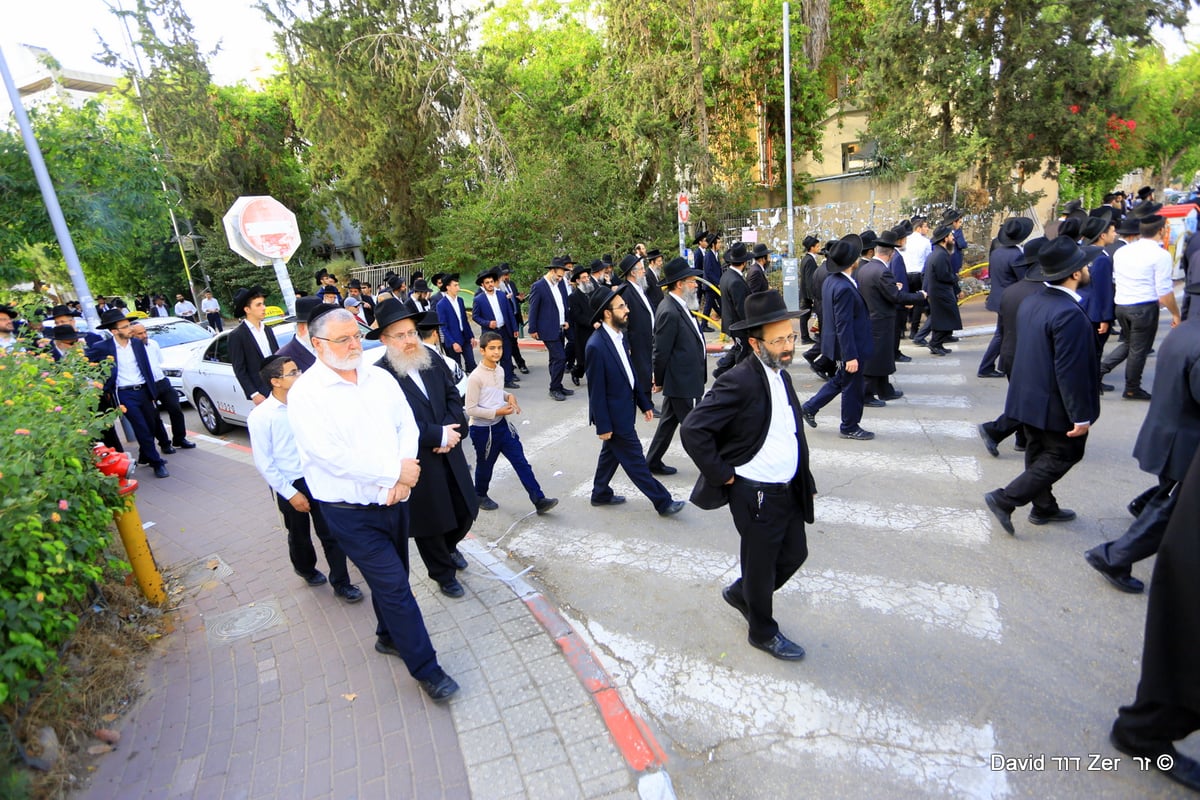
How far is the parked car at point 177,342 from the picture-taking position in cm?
1154

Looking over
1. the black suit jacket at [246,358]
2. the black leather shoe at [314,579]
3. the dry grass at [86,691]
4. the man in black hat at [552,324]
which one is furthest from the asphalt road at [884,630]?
the man in black hat at [552,324]

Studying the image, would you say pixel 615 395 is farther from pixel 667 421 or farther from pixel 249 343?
pixel 249 343

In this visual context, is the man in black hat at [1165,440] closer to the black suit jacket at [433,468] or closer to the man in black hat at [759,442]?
the man in black hat at [759,442]

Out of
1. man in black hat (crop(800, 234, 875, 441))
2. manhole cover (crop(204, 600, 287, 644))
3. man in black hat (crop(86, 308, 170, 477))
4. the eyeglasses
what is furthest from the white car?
the eyeglasses

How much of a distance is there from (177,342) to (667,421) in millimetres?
11111

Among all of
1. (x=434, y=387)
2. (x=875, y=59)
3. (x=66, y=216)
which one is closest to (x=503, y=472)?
(x=434, y=387)

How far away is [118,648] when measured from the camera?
13.7ft

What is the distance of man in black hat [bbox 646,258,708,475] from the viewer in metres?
6.12

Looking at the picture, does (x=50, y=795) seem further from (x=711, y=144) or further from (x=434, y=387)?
(x=711, y=144)

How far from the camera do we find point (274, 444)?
4.38 m

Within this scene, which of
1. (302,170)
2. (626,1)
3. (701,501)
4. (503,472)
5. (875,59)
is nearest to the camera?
(701,501)

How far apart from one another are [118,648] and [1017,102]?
20.7 m

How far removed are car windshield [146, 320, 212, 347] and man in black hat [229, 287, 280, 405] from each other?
7726mm

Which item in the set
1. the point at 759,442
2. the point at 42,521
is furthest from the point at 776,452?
the point at 42,521
